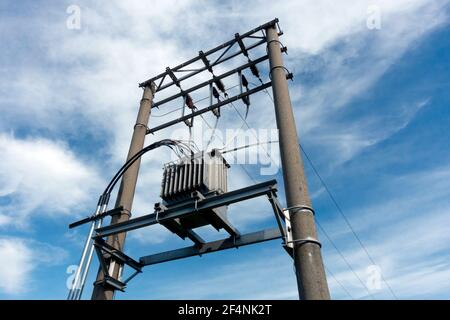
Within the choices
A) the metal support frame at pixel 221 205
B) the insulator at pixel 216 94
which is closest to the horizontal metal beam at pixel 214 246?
the metal support frame at pixel 221 205

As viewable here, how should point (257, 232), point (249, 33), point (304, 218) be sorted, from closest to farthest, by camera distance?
point (304, 218) < point (257, 232) < point (249, 33)

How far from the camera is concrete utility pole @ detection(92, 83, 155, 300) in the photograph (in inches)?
277

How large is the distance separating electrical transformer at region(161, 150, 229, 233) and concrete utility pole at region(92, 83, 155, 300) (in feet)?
5.74

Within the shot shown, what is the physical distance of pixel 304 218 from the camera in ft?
18.0

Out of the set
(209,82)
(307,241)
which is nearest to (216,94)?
(209,82)

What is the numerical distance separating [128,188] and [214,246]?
3083 mm

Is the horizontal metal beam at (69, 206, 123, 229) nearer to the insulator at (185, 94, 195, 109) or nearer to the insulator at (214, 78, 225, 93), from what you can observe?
the insulator at (185, 94, 195, 109)

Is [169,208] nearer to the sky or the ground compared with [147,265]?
nearer to the sky

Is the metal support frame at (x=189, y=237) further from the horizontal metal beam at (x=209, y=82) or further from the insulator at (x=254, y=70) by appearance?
the horizontal metal beam at (x=209, y=82)

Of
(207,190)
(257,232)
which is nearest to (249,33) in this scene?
(207,190)

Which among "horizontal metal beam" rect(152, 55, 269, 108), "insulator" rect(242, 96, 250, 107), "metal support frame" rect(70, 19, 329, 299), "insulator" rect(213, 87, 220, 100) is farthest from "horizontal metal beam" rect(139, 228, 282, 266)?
"horizontal metal beam" rect(152, 55, 269, 108)
